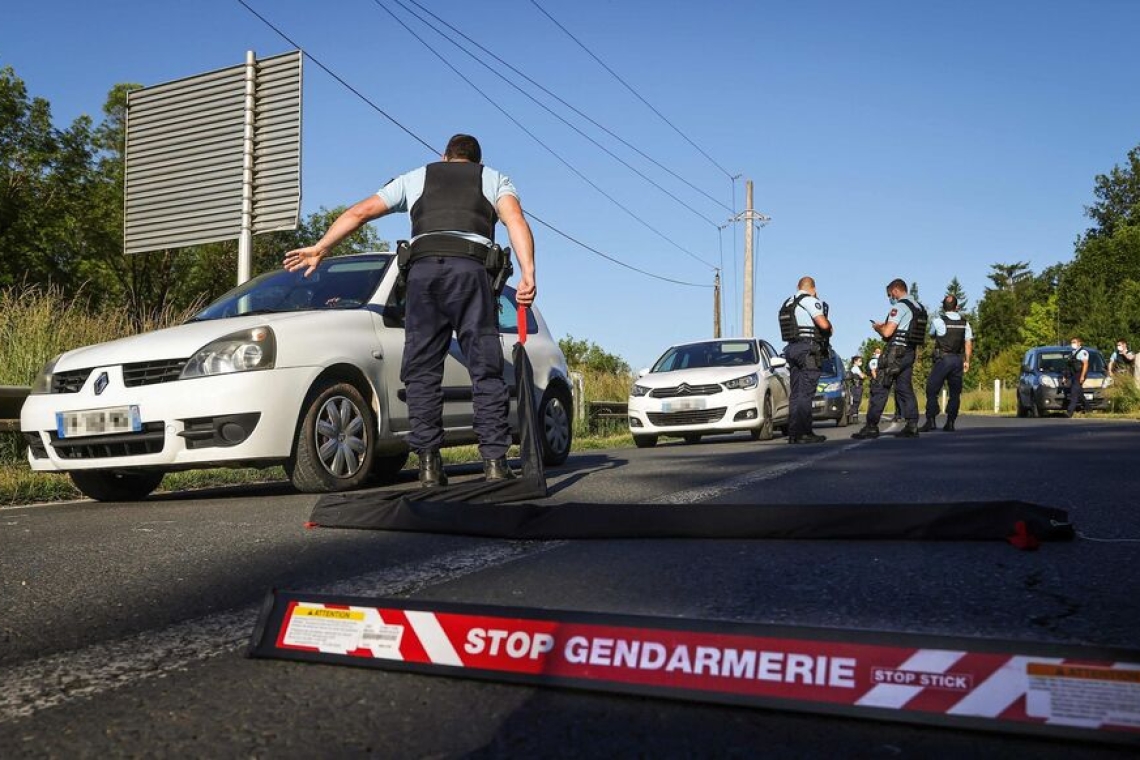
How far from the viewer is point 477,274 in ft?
18.3

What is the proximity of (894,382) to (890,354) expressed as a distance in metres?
0.40

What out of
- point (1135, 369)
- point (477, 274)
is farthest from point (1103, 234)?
point (477, 274)

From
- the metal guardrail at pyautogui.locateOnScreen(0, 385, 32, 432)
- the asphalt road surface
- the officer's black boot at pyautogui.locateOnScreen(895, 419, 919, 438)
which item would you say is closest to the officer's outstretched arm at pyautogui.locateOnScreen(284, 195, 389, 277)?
the asphalt road surface

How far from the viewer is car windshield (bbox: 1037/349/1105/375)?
25.6 m

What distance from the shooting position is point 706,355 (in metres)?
15.1

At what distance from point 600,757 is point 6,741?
0.96m

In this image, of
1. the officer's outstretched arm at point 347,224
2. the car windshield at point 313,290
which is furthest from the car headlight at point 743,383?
the officer's outstretched arm at point 347,224

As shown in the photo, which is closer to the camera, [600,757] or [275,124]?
[600,757]

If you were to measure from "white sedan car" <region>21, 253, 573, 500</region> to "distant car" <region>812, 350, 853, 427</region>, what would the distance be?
13306 mm

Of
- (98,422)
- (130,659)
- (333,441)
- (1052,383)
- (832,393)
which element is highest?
(1052,383)

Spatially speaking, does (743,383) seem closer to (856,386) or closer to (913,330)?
(913,330)

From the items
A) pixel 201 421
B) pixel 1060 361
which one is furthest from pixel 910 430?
pixel 1060 361

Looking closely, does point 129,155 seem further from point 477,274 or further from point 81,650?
point 81,650

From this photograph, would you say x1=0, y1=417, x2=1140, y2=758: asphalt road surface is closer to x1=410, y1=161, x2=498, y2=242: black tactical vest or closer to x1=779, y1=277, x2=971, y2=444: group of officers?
x1=410, y1=161, x2=498, y2=242: black tactical vest
